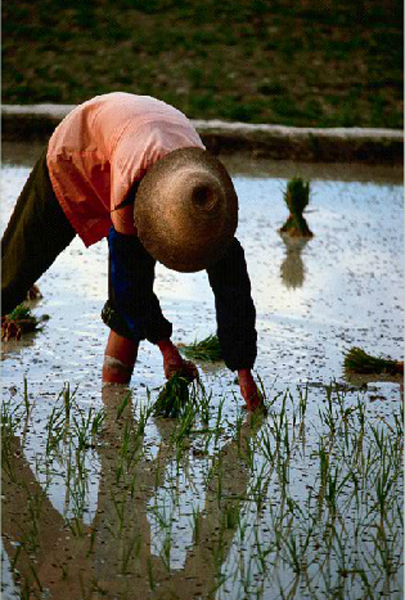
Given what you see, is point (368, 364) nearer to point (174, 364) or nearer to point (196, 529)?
point (174, 364)

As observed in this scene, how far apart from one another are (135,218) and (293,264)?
311 centimetres

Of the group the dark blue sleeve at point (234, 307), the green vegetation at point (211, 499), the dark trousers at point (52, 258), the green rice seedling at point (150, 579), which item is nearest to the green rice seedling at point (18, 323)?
the dark trousers at point (52, 258)

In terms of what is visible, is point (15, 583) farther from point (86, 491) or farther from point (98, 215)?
point (98, 215)

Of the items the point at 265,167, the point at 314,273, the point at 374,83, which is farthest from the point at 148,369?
the point at 374,83

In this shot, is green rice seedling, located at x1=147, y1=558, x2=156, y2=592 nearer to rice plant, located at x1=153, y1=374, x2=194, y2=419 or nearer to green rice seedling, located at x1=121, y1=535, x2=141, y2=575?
green rice seedling, located at x1=121, y1=535, x2=141, y2=575

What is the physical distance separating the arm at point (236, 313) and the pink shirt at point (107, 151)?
1.17 feet

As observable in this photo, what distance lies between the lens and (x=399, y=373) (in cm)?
423

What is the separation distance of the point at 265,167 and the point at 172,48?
3969 millimetres

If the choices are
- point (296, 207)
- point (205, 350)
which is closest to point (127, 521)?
point (205, 350)

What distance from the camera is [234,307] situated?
3496mm

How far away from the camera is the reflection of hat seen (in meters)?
2.87

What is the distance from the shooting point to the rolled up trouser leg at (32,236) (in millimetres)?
3586

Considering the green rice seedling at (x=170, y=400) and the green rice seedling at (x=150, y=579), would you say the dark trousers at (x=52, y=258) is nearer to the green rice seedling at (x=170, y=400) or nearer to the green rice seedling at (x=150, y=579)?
the green rice seedling at (x=170, y=400)

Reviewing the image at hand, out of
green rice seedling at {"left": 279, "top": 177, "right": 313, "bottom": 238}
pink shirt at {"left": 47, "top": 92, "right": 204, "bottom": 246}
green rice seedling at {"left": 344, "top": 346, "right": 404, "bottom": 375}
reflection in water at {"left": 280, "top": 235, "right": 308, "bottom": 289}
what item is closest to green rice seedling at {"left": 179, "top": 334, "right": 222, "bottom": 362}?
green rice seedling at {"left": 344, "top": 346, "right": 404, "bottom": 375}
